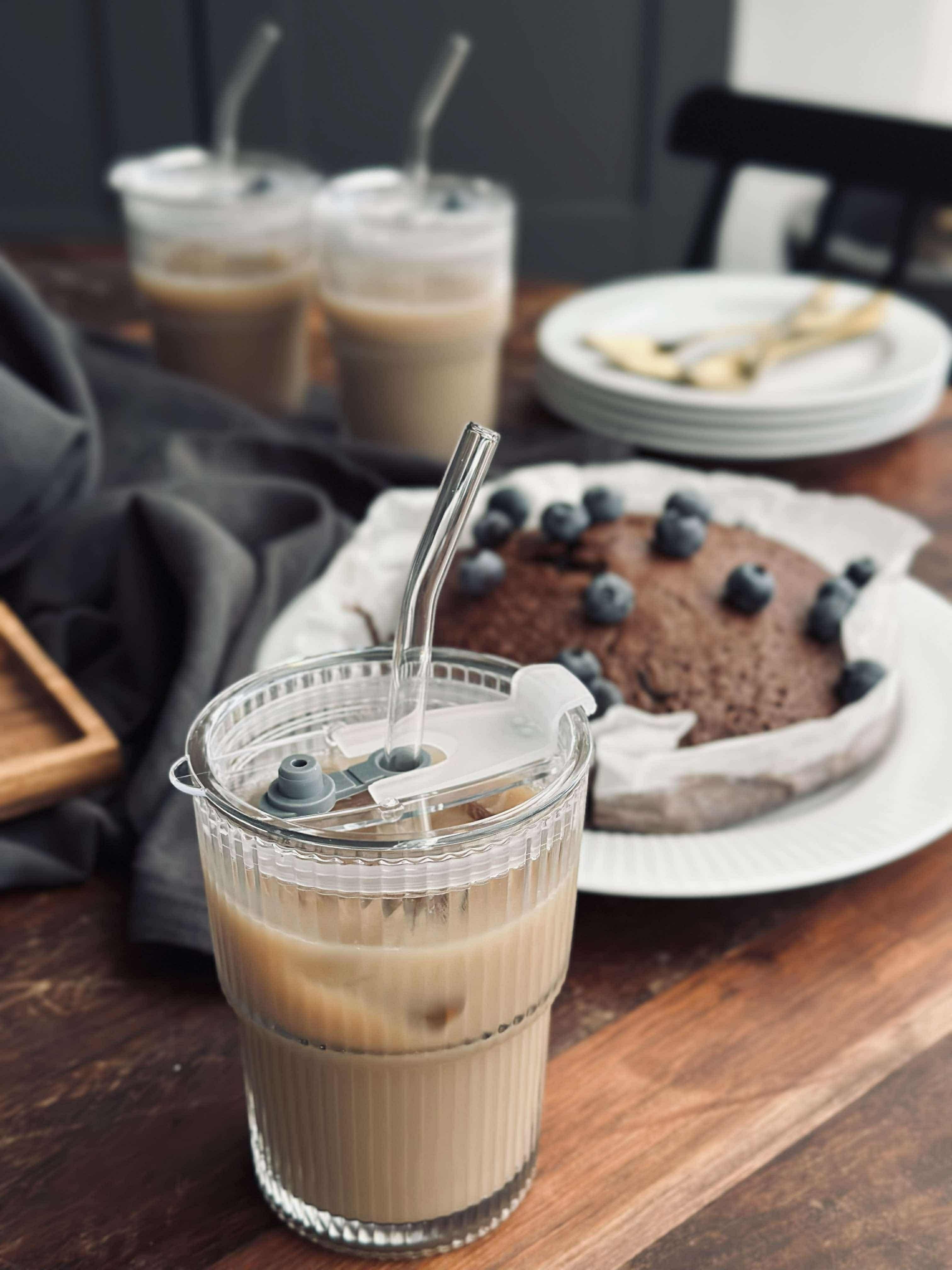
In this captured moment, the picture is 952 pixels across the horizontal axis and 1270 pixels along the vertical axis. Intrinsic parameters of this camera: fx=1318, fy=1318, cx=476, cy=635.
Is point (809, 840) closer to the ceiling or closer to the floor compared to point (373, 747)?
closer to the floor

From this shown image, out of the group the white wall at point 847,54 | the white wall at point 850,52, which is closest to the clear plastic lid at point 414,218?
the white wall at point 847,54

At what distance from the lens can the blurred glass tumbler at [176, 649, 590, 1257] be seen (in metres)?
0.50

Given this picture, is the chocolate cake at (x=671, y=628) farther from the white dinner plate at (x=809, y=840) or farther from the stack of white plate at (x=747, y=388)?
the stack of white plate at (x=747, y=388)

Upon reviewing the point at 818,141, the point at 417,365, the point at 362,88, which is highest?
the point at 818,141

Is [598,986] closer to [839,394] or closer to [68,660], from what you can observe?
[68,660]

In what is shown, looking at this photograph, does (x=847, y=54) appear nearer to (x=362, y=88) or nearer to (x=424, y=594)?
(x=362, y=88)

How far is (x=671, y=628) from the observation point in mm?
927

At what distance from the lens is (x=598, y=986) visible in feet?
2.38

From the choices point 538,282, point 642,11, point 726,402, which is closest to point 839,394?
point 726,402

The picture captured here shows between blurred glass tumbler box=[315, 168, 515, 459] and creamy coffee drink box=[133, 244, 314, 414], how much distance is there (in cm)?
7

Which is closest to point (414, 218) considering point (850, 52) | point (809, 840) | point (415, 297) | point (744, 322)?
point (415, 297)

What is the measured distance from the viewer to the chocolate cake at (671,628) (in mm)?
909

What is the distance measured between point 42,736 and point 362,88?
3.39m

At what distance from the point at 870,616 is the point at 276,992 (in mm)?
578
